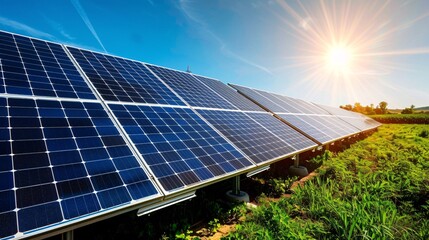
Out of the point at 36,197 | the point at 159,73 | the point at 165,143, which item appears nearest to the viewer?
the point at 36,197

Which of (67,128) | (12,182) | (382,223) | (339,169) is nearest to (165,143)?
(67,128)

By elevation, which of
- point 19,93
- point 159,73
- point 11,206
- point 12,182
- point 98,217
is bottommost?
point 98,217

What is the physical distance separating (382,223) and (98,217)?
6.53 m

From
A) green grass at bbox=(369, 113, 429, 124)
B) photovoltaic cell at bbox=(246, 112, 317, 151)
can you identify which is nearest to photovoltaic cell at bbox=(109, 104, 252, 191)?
photovoltaic cell at bbox=(246, 112, 317, 151)

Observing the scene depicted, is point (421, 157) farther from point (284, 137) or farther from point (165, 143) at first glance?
point (165, 143)

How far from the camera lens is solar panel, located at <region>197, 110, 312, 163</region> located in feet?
31.3

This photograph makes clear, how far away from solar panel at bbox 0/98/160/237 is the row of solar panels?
0.06 feet

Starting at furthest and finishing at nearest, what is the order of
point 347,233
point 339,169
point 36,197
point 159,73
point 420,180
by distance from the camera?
1. point 159,73
2. point 339,169
3. point 420,180
4. point 347,233
5. point 36,197

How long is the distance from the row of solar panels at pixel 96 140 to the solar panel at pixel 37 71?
1.4 inches

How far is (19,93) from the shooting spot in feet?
20.8

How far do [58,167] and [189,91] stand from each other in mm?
9336

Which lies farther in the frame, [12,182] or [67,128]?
[67,128]

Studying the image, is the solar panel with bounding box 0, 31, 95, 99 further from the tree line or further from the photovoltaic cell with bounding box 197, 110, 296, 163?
the tree line

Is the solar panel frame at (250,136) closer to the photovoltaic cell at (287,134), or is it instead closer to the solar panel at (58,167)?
the photovoltaic cell at (287,134)
